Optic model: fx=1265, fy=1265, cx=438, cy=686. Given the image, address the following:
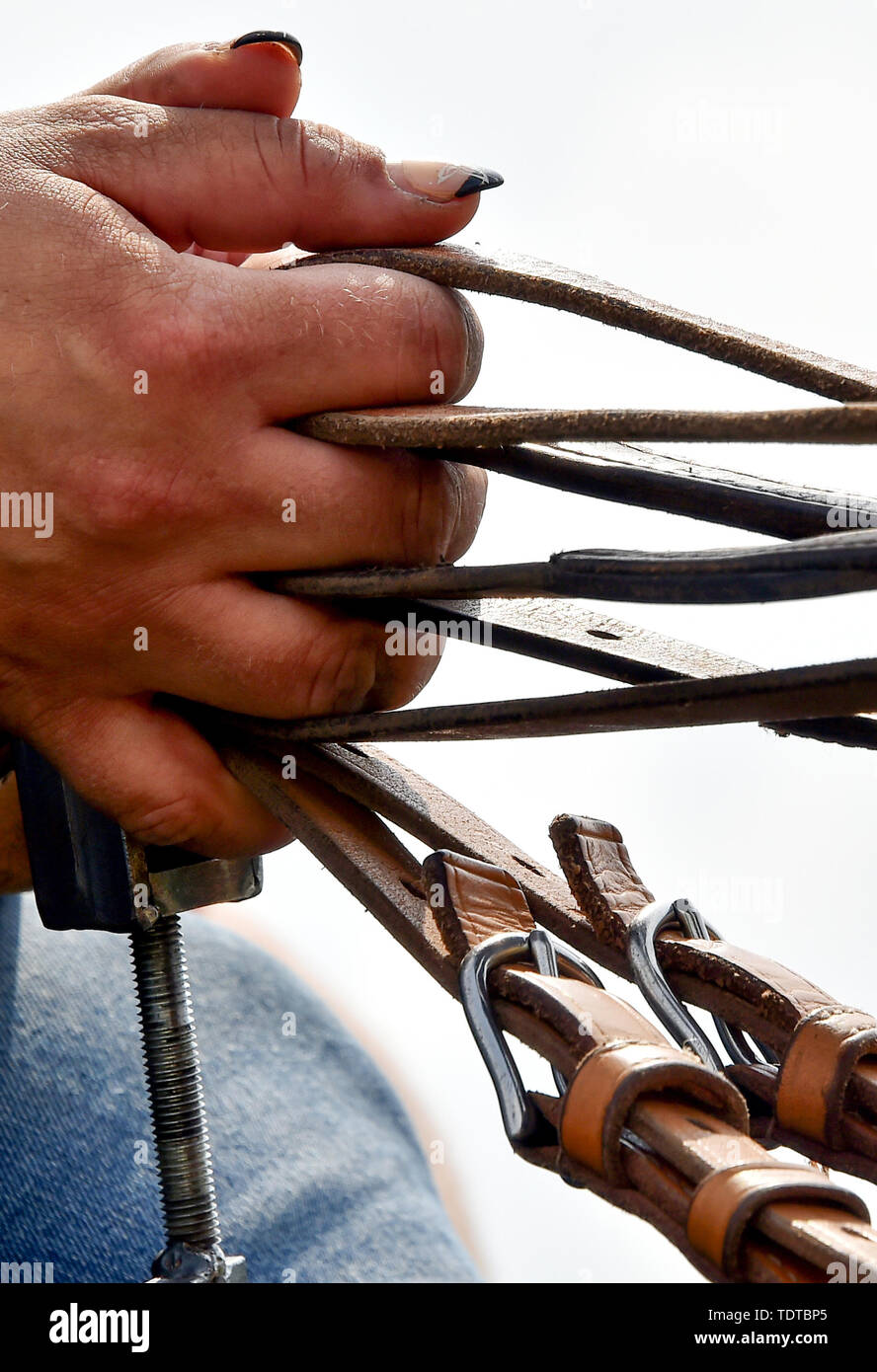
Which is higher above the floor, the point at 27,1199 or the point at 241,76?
the point at 241,76

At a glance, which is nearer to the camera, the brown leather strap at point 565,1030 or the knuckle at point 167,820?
the brown leather strap at point 565,1030

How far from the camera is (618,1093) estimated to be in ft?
1.10

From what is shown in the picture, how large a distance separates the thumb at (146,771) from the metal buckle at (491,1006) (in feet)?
0.45

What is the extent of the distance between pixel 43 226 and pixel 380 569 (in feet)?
0.53

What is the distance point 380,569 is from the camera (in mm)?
429

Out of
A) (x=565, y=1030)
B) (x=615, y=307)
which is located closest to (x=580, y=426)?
(x=615, y=307)

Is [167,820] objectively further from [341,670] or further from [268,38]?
[268,38]

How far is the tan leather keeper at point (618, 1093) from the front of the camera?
1.10ft

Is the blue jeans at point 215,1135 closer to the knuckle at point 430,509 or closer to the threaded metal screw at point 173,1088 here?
the threaded metal screw at point 173,1088

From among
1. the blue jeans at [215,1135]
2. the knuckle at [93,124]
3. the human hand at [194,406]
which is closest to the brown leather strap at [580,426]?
the human hand at [194,406]

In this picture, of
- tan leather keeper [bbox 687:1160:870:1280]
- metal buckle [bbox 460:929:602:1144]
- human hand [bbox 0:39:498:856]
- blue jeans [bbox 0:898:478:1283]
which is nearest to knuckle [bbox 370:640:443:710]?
human hand [bbox 0:39:498:856]

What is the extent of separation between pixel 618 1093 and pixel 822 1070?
0.23ft
